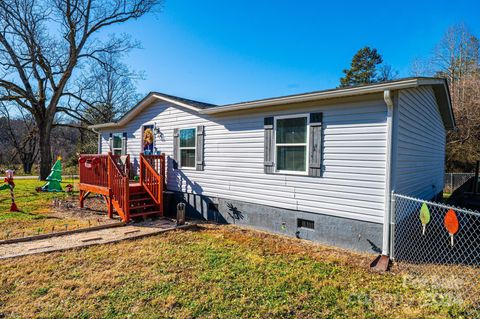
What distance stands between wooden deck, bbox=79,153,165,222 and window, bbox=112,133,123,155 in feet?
7.04

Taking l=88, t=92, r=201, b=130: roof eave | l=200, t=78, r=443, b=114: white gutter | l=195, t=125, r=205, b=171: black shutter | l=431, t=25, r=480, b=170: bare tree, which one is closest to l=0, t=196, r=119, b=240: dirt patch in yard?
l=195, t=125, r=205, b=171: black shutter

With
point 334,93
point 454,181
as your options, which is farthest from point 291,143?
point 454,181

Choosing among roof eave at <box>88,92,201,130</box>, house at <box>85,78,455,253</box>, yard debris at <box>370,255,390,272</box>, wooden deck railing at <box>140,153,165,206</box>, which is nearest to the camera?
yard debris at <box>370,255,390,272</box>

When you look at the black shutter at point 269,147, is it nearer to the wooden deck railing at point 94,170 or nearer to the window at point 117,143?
the wooden deck railing at point 94,170

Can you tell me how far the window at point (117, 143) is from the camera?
10.8 m

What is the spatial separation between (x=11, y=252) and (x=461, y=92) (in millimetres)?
23217

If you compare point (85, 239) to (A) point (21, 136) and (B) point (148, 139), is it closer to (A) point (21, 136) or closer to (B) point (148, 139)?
(B) point (148, 139)

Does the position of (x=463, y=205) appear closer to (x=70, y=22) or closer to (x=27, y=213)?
(x=27, y=213)

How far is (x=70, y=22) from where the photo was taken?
15.8 m

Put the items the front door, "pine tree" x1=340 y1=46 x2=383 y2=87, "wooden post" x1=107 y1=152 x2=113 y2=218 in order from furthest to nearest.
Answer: "pine tree" x1=340 y1=46 x2=383 y2=87
the front door
"wooden post" x1=107 y1=152 x2=113 y2=218

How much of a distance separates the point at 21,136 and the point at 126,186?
3325 centimetres

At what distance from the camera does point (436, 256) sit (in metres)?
5.08

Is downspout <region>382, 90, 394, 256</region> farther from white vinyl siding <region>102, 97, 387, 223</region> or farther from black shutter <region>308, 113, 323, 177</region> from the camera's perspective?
black shutter <region>308, 113, 323, 177</region>

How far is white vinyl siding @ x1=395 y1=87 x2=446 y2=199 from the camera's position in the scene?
5.01 metres
